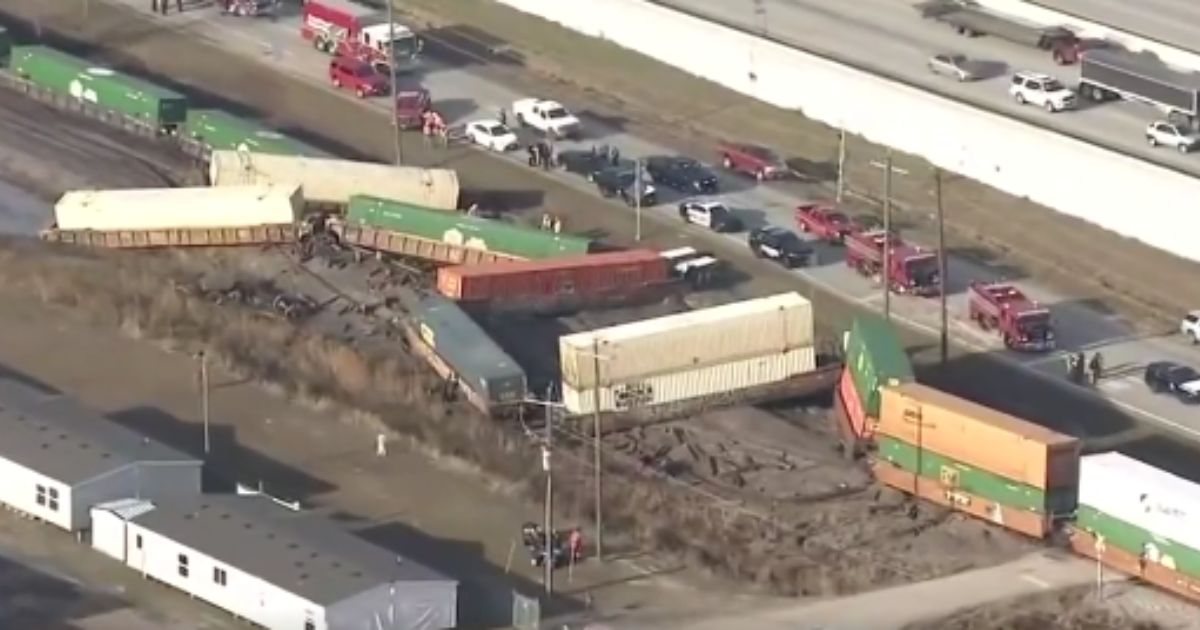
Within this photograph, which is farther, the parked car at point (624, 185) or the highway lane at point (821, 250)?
the parked car at point (624, 185)

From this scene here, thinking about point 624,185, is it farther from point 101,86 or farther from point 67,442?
point 67,442

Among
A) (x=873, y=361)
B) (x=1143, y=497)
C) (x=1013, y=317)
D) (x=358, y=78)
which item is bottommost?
(x=358, y=78)

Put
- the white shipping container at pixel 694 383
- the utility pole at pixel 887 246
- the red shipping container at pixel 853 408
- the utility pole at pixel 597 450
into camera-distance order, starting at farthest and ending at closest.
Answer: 1. the utility pole at pixel 887 246
2. the white shipping container at pixel 694 383
3. the red shipping container at pixel 853 408
4. the utility pole at pixel 597 450

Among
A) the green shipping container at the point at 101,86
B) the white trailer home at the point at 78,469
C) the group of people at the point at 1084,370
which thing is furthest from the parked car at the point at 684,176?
the white trailer home at the point at 78,469

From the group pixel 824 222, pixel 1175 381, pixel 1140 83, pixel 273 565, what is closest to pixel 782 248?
pixel 824 222

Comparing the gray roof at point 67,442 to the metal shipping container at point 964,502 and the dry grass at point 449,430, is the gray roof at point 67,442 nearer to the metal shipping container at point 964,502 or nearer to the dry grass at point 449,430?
the dry grass at point 449,430

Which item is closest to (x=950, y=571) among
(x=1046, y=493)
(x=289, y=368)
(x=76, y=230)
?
(x=1046, y=493)
